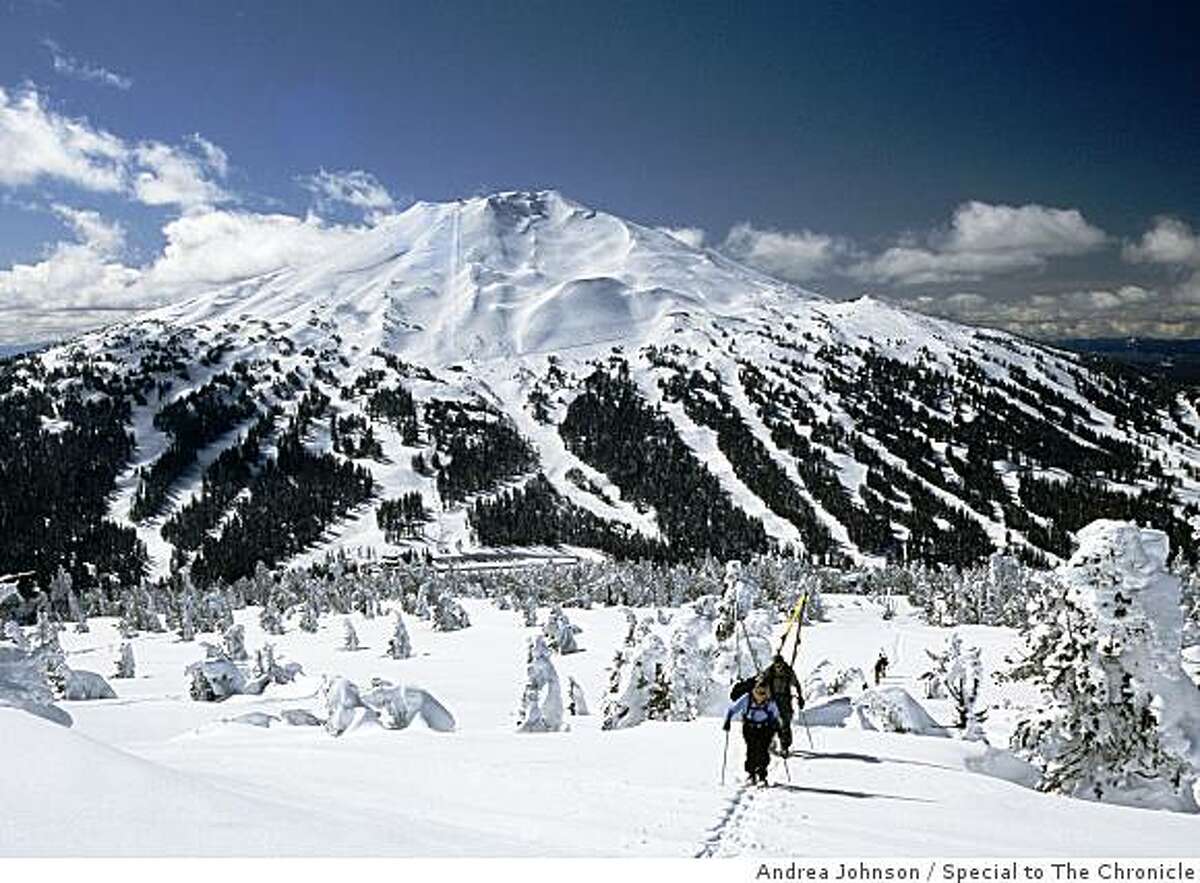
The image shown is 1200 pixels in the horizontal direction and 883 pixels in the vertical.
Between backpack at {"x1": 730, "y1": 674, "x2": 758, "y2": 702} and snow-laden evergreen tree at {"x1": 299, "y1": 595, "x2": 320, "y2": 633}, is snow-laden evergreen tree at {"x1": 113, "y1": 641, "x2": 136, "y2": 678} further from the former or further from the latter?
backpack at {"x1": 730, "y1": 674, "x2": 758, "y2": 702}

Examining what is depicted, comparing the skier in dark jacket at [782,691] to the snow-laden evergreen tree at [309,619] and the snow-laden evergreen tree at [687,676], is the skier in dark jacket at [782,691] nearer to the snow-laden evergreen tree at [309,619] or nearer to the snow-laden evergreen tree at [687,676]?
the snow-laden evergreen tree at [687,676]

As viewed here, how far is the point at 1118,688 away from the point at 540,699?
29687 millimetres

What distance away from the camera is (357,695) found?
36.0 m

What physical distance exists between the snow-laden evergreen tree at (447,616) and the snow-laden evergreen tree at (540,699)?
82.4 meters

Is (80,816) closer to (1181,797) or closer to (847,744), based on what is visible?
(847,744)

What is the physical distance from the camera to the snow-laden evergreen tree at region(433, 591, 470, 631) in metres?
126

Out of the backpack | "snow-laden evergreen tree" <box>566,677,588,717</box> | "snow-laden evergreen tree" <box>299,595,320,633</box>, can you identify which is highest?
the backpack

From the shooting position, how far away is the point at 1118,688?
1881cm

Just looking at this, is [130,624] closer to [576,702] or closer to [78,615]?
[78,615]

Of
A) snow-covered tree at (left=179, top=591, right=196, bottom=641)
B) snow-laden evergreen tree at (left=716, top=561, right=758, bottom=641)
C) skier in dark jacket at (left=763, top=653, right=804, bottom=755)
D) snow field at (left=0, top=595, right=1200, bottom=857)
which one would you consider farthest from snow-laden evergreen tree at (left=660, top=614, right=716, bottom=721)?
snow-covered tree at (left=179, top=591, right=196, bottom=641)

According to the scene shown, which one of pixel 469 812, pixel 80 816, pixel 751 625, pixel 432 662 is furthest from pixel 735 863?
pixel 432 662

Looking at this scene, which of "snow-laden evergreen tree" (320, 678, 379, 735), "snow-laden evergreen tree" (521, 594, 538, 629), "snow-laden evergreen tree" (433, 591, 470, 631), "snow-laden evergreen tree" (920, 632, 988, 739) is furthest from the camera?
"snow-laden evergreen tree" (433, 591, 470, 631)

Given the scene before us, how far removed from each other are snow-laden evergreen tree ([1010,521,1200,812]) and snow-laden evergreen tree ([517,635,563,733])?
27070mm

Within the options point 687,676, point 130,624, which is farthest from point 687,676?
point 130,624
